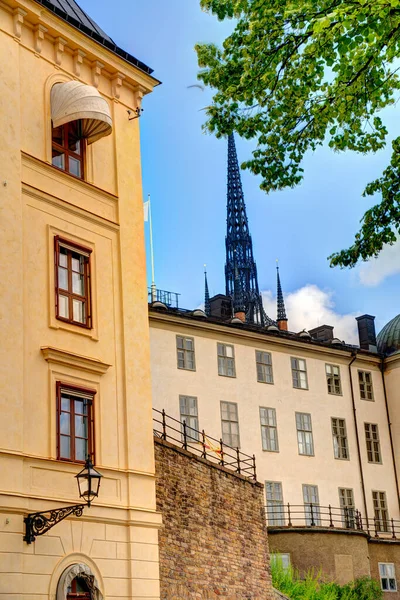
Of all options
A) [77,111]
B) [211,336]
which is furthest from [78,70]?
[211,336]

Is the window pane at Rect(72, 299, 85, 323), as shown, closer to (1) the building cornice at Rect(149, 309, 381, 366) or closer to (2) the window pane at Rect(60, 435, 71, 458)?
(2) the window pane at Rect(60, 435, 71, 458)

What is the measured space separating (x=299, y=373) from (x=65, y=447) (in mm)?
24159

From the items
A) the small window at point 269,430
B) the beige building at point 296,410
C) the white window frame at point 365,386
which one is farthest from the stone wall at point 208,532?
the white window frame at point 365,386

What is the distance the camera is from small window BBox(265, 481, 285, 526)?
37719 mm

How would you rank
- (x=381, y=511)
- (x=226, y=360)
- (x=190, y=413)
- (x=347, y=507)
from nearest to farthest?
(x=190, y=413) → (x=226, y=360) → (x=347, y=507) → (x=381, y=511)

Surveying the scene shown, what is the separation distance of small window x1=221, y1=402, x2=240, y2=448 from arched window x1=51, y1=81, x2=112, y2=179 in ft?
59.6

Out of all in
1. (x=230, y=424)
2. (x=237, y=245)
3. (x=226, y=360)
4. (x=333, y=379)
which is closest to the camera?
(x=230, y=424)

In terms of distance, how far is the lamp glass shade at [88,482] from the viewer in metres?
17.1

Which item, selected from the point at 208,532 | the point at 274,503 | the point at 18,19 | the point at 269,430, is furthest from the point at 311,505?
the point at 18,19

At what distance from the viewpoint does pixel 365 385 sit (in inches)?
1756

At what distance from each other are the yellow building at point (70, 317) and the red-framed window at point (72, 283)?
0.04 metres

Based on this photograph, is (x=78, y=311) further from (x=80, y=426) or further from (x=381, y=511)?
(x=381, y=511)

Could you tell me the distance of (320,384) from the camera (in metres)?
42.4

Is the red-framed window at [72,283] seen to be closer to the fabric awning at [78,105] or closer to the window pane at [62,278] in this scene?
the window pane at [62,278]
